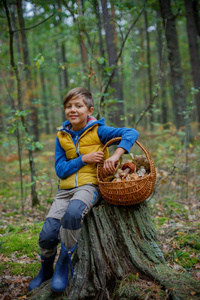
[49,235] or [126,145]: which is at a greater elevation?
[126,145]

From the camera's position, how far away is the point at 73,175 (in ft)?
8.23

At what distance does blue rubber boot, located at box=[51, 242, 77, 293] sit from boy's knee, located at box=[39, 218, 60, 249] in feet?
0.65

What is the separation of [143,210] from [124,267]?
2.10ft

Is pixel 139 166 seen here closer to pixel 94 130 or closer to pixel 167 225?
pixel 94 130

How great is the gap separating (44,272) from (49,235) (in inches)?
20.4

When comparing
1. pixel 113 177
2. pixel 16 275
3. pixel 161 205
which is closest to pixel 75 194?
pixel 113 177

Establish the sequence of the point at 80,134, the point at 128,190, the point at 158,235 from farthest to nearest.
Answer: the point at 158,235 < the point at 80,134 < the point at 128,190

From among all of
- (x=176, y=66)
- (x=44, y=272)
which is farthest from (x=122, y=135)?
(x=176, y=66)

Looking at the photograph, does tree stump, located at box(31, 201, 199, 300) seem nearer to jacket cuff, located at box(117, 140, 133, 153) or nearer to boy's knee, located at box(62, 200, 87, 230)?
boy's knee, located at box(62, 200, 87, 230)

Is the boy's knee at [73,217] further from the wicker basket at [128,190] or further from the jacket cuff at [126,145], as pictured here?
the jacket cuff at [126,145]

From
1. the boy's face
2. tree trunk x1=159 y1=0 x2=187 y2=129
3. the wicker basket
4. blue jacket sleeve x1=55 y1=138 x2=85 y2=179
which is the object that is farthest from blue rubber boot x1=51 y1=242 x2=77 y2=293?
tree trunk x1=159 y1=0 x2=187 y2=129

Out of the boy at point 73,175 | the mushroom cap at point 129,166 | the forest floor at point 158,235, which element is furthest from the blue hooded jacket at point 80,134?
the forest floor at point 158,235

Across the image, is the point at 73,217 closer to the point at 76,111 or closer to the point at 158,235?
the point at 76,111

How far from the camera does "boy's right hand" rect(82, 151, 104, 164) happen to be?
93.5 inches
